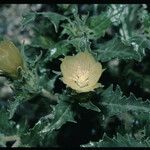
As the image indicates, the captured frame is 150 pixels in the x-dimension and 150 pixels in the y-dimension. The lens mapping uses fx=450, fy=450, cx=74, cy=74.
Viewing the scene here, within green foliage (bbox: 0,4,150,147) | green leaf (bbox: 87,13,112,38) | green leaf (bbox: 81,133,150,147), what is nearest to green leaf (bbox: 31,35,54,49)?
green foliage (bbox: 0,4,150,147)

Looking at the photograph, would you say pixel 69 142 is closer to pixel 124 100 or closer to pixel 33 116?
pixel 33 116

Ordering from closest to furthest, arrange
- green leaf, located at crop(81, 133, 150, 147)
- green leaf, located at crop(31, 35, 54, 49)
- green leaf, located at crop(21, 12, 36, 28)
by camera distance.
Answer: green leaf, located at crop(81, 133, 150, 147) < green leaf, located at crop(21, 12, 36, 28) < green leaf, located at crop(31, 35, 54, 49)

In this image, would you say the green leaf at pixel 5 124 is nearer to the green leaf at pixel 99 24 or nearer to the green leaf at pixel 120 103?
the green leaf at pixel 120 103

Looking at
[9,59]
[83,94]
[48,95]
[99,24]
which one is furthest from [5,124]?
[99,24]

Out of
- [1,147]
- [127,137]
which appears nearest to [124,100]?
[127,137]

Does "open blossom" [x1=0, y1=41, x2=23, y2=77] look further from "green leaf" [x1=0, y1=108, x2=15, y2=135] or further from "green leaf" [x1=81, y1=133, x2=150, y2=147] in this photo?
"green leaf" [x1=81, y1=133, x2=150, y2=147]

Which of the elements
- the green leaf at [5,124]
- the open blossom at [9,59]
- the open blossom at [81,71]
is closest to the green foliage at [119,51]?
the open blossom at [81,71]

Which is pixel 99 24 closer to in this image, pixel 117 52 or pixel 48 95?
pixel 117 52
